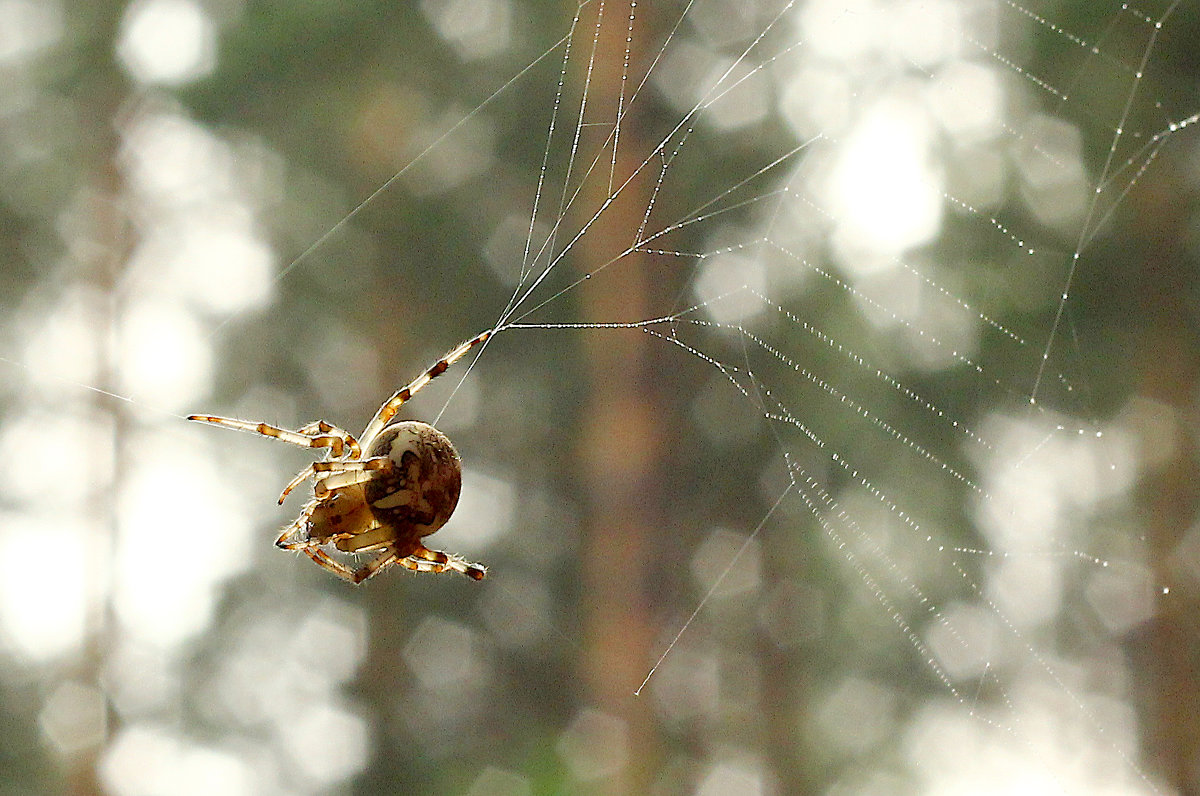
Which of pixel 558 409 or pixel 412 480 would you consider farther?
pixel 558 409

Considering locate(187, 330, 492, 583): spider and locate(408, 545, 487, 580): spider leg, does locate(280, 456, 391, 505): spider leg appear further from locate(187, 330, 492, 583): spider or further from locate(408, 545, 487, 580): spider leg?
locate(408, 545, 487, 580): spider leg

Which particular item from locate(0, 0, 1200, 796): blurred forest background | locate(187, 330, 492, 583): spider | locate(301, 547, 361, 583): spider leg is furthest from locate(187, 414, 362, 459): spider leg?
locate(0, 0, 1200, 796): blurred forest background

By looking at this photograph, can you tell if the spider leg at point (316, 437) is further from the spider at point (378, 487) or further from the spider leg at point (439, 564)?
the spider leg at point (439, 564)

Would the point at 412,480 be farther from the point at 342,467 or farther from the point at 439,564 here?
the point at 439,564

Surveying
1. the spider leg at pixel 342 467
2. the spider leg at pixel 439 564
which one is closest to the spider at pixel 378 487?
the spider leg at pixel 342 467

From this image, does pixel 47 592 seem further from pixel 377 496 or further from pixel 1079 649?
pixel 1079 649

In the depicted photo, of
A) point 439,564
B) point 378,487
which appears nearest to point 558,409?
point 439,564

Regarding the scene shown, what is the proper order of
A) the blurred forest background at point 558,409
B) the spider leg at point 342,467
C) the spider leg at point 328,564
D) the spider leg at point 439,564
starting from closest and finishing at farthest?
1. the spider leg at point 342,467
2. the spider leg at point 328,564
3. the spider leg at point 439,564
4. the blurred forest background at point 558,409
